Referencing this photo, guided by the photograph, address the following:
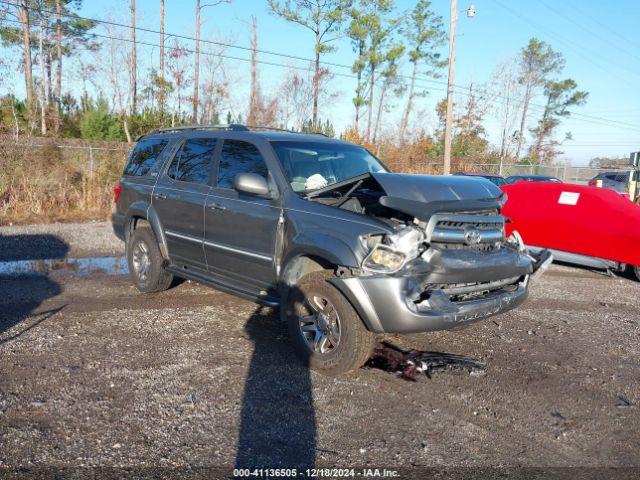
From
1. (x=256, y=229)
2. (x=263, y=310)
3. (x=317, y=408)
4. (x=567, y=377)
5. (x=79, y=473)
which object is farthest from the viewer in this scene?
(x=263, y=310)

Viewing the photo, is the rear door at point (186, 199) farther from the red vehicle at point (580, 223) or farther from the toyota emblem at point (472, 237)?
the red vehicle at point (580, 223)

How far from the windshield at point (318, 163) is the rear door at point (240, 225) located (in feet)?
0.73

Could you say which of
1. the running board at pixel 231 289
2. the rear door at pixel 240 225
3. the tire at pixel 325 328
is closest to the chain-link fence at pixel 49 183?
the running board at pixel 231 289

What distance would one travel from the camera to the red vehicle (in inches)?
311

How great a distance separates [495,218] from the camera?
14.4 ft

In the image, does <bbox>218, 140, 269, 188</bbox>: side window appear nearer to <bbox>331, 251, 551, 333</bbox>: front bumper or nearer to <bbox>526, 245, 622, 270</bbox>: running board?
<bbox>331, 251, 551, 333</bbox>: front bumper

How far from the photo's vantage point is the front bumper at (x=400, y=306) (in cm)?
366

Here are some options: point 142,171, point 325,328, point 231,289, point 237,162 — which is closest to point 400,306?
point 325,328

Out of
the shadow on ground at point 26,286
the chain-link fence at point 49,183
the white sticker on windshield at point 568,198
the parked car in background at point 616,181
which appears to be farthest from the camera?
the parked car in background at point 616,181

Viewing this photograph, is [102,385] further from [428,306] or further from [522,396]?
[522,396]

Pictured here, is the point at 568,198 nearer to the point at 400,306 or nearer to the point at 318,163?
the point at 318,163

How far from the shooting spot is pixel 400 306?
3.65m

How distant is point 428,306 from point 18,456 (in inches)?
108

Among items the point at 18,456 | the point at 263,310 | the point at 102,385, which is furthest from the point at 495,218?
the point at 18,456
